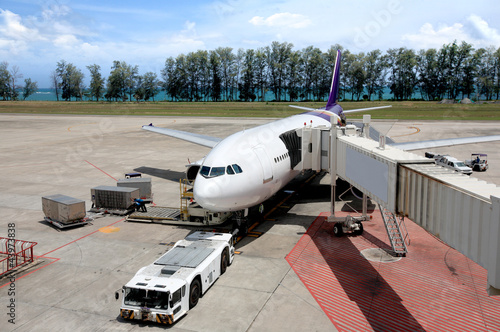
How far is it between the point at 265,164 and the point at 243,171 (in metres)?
1.89

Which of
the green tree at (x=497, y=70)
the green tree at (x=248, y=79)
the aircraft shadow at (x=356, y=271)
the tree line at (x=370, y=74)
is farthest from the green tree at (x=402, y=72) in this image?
the aircraft shadow at (x=356, y=271)

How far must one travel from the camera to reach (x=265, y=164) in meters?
21.5

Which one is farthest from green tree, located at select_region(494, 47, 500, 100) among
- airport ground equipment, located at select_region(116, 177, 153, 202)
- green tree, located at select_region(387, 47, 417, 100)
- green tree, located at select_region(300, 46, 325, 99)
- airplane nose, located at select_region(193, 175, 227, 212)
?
airplane nose, located at select_region(193, 175, 227, 212)

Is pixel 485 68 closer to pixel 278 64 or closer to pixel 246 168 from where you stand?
pixel 278 64

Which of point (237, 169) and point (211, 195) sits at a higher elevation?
point (237, 169)

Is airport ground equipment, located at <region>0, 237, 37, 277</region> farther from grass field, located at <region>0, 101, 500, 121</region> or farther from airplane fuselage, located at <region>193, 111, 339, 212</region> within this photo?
grass field, located at <region>0, 101, 500, 121</region>

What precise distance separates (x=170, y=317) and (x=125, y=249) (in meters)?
8.19

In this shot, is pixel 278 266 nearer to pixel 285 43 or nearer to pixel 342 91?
pixel 342 91

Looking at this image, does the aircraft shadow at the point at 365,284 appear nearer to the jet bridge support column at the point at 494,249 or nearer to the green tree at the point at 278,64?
the jet bridge support column at the point at 494,249

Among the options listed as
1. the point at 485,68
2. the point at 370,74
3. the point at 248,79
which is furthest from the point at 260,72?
the point at 485,68

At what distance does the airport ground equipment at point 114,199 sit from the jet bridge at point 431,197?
14.1m

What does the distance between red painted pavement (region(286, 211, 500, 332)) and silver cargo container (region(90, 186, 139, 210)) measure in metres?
12.1

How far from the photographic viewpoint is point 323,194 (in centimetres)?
3209

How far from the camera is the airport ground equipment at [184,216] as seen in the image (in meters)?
23.6
